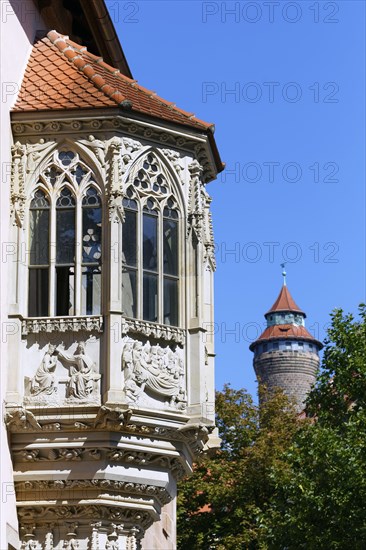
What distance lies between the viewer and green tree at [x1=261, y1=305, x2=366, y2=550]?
93.6 ft

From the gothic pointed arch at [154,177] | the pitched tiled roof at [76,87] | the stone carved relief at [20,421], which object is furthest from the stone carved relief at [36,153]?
the stone carved relief at [20,421]

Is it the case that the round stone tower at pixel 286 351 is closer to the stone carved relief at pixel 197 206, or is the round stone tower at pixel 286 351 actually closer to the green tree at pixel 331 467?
the green tree at pixel 331 467

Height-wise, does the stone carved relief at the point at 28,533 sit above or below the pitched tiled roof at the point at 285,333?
below

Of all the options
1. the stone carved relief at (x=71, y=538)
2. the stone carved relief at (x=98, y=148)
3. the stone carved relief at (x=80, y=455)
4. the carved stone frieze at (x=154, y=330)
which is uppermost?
the stone carved relief at (x=98, y=148)

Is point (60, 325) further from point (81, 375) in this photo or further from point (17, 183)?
point (17, 183)

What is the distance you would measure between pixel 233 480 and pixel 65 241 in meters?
27.3

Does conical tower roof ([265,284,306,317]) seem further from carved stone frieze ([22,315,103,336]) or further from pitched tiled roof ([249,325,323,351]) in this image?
carved stone frieze ([22,315,103,336])

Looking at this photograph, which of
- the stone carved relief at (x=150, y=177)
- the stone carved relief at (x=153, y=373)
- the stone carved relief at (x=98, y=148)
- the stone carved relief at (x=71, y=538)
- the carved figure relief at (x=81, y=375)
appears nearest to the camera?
the carved figure relief at (x=81, y=375)

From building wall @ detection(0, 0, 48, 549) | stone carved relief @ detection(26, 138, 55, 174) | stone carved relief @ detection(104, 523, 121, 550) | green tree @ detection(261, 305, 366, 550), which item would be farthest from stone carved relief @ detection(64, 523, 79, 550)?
green tree @ detection(261, 305, 366, 550)

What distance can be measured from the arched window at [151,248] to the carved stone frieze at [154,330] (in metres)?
0.13

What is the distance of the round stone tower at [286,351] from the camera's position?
12531 cm

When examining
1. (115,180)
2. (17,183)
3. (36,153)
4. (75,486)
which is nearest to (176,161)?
(115,180)

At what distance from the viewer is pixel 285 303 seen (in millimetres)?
131000

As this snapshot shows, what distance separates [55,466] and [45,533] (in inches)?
34.3
